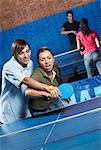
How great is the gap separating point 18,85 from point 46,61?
0.95ft

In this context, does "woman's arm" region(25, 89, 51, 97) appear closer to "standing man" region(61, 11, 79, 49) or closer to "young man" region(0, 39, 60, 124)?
"young man" region(0, 39, 60, 124)

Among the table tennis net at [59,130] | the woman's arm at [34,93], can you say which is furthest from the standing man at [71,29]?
the table tennis net at [59,130]

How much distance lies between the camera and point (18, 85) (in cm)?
312

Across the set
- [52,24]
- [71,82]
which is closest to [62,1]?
[52,24]

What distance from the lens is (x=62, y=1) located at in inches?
120

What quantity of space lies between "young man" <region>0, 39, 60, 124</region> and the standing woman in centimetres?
32

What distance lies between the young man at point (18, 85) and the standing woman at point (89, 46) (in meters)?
0.32

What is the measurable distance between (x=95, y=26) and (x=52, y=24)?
1.06ft

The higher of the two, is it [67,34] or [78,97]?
[67,34]

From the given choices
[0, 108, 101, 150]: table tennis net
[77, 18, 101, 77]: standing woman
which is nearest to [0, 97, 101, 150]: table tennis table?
[0, 108, 101, 150]: table tennis net

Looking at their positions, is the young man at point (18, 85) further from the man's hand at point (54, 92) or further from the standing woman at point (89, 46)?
the standing woman at point (89, 46)

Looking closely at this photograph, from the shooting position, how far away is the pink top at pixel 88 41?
9.87 ft

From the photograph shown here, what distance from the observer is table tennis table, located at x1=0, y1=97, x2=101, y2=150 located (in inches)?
115

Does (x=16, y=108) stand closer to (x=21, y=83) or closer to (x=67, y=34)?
(x=21, y=83)
